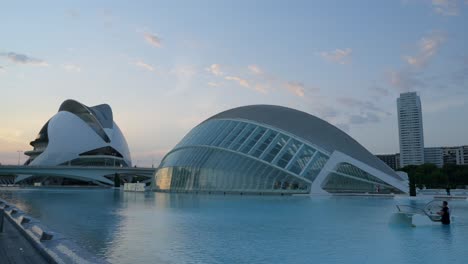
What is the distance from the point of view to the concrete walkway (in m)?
8.50

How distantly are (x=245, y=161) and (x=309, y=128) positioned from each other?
7925 mm

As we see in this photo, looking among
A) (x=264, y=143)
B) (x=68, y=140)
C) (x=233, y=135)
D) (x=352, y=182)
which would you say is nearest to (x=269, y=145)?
(x=264, y=143)

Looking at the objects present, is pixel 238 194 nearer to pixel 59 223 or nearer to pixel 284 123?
pixel 284 123

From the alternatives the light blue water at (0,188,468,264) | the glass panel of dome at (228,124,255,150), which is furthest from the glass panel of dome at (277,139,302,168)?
the light blue water at (0,188,468,264)

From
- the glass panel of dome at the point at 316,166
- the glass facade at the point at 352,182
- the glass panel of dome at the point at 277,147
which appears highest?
the glass panel of dome at the point at 277,147

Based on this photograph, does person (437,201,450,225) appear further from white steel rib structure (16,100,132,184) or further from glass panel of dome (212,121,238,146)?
white steel rib structure (16,100,132,184)

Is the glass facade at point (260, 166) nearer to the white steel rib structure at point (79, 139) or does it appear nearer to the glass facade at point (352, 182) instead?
the glass facade at point (352, 182)

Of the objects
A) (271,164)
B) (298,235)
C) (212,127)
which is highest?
(212,127)

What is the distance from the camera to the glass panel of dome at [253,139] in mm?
42031

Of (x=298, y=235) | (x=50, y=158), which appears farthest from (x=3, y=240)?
(x=50, y=158)

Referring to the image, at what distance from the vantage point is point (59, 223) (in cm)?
1650

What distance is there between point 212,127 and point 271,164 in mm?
10647

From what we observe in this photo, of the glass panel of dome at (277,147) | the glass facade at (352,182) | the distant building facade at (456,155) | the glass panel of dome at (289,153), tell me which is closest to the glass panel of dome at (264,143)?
the glass panel of dome at (277,147)

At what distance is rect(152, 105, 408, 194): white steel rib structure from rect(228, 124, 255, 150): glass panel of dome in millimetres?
58
